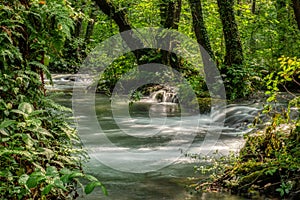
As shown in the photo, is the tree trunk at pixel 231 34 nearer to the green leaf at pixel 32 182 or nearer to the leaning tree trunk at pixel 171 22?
the leaning tree trunk at pixel 171 22

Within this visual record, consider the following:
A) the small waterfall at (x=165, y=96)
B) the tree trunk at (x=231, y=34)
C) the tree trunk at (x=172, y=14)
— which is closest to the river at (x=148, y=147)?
the small waterfall at (x=165, y=96)

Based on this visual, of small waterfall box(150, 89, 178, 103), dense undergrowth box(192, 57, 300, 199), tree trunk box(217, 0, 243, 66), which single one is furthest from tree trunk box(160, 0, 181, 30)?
dense undergrowth box(192, 57, 300, 199)

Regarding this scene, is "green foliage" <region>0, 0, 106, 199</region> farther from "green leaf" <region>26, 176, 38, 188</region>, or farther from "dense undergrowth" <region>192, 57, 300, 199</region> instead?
"dense undergrowth" <region>192, 57, 300, 199</region>

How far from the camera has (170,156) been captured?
7430mm

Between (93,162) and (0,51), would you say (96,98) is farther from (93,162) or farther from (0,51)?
(0,51)

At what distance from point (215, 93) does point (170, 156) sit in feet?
23.5

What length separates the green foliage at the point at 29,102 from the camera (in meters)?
2.98

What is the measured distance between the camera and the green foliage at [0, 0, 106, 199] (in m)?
2.98

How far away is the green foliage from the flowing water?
705 millimetres

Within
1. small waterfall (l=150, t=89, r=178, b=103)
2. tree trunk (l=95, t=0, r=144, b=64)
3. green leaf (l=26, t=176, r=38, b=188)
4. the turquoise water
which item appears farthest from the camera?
small waterfall (l=150, t=89, r=178, b=103)

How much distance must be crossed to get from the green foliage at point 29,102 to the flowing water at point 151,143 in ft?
2.31

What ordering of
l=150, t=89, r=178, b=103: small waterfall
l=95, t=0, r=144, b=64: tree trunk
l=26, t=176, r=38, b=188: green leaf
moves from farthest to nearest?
l=150, t=89, r=178, b=103: small waterfall < l=95, t=0, r=144, b=64: tree trunk < l=26, t=176, r=38, b=188: green leaf

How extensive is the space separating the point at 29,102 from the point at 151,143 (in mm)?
5390

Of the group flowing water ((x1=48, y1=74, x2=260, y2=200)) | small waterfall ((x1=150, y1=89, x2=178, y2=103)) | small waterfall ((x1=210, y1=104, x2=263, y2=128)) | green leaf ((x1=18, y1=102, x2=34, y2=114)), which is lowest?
flowing water ((x1=48, y1=74, x2=260, y2=200))
